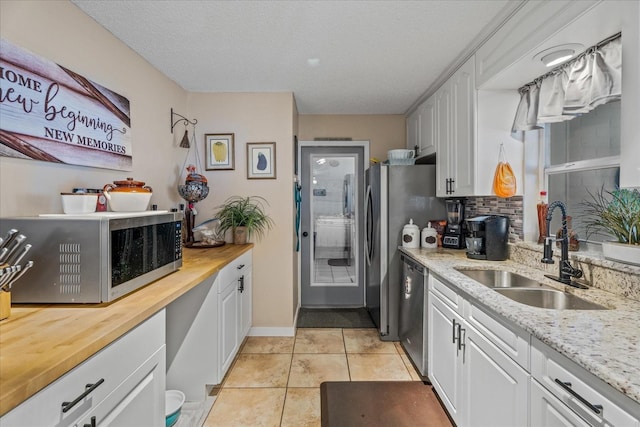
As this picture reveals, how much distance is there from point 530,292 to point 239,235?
7.78 feet

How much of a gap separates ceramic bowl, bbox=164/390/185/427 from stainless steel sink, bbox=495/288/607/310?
198 cm

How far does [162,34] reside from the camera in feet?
7.09

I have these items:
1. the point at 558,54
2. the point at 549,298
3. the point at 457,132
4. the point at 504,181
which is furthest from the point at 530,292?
the point at 457,132

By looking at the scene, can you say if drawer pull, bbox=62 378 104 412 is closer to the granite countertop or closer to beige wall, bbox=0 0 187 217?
beige wall, bbox=0 0 187 217

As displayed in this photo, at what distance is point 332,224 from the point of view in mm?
4270

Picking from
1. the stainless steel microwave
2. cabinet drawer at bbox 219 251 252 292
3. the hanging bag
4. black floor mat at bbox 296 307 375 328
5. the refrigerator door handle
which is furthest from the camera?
black floor mat at bbox 296 307 375 328

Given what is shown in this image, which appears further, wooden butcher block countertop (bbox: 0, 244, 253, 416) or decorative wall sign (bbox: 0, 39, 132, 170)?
Result: decorative wall sign (bbox: 0, 39, 132, 170)

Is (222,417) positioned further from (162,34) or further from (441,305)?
(162,34)

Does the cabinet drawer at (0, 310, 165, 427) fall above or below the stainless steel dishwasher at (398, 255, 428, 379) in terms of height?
above

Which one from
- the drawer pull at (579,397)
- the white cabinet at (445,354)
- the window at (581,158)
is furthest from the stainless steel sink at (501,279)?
the drawer pull at (579,397)

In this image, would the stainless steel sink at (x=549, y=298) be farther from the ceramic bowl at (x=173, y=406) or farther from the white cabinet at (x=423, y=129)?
the ceramic bowl at (x=173, y=406)

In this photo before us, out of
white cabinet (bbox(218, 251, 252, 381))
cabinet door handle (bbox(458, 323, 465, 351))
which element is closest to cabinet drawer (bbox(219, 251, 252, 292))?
white cabinet (bbox(218, 251, 252, 381))

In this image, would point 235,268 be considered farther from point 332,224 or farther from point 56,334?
point 332,224

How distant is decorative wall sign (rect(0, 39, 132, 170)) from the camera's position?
56.7 inches
